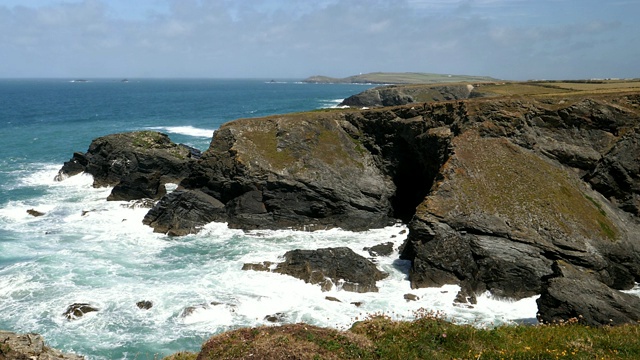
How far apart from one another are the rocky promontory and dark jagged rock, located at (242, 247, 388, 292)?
306 cm

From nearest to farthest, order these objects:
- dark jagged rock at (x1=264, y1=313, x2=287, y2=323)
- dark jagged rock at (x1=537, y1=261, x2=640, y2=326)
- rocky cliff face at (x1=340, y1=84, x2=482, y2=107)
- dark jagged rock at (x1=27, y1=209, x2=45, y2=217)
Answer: dark jagged rock at (x1=537, y1=261, x2=640, y2=326) < dark jagged rock at (x1=264, y1=313, x2=287, y2=323) < dark jagged rock at (x1=27, y1=209, x2=45, y2=217) < rocky cliff face at (x1=340, y1=84, x2=482, y2=107)

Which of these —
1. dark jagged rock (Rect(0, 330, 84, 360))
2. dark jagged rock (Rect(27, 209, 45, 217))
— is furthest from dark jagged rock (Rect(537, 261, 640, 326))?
dark jagged rock (Rect(27, 209, 45, 217))

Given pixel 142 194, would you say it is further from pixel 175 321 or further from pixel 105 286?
pixel 175 321

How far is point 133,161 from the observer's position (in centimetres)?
5547

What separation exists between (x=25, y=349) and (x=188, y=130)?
294ft

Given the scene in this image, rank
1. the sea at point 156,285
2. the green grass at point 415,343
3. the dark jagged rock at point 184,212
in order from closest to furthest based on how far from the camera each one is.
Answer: the green grass at point 415,343, the sea at point 156,285, the dark jagged rock at point 184,212

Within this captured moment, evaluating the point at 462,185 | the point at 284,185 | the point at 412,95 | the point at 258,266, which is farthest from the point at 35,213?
the point at 412,95

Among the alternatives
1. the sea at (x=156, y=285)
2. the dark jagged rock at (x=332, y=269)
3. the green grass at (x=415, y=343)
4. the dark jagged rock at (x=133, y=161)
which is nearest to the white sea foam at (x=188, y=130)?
the dark jagged rock at (x=133, y=161)

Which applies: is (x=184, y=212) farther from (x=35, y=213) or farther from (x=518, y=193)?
(x=518, y=193)

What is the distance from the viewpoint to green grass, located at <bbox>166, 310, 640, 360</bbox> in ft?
46.3

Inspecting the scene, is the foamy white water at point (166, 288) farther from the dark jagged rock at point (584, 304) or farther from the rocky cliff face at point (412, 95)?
the rocky cliff face at point (412, 95)

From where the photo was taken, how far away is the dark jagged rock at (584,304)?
2258cm

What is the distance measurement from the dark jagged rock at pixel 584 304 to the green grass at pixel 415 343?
577cm

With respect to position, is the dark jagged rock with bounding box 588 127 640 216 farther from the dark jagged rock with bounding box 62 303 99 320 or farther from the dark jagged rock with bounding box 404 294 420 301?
the dark jagged rock with bounding box 62 303 99 320
